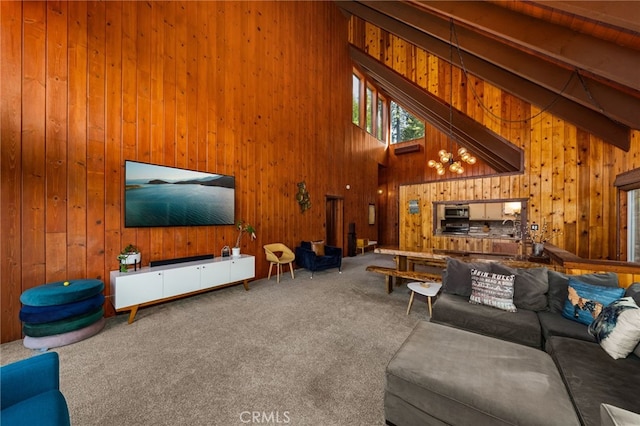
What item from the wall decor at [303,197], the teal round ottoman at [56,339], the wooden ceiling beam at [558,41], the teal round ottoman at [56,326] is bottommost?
the teal round ottoman at [56,339]

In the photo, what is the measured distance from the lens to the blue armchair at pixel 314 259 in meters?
5.21

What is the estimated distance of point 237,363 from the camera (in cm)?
215

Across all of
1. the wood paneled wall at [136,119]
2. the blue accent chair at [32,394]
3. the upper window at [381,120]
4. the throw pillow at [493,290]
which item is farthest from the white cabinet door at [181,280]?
the upper window at [381,120]

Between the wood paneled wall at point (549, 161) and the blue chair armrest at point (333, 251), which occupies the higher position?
the wood paneled wall at point (549, 161)

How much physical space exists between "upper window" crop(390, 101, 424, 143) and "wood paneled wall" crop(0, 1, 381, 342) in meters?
5.48

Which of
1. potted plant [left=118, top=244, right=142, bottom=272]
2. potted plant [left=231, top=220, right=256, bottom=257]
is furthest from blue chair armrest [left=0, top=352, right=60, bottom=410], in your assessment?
potted plant [left=231, top=220, right=256, bottom=257]

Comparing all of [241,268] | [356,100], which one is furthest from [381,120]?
[241,268]

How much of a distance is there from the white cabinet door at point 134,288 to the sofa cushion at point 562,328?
414cm

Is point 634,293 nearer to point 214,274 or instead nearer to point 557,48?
point 557,48

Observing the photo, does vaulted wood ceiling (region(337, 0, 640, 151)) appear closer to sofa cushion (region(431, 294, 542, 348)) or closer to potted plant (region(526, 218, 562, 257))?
potted plant (region(526, 218, 562, 257))

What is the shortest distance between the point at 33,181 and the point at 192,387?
2.89m

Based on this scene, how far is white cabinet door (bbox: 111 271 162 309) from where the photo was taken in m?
2.87

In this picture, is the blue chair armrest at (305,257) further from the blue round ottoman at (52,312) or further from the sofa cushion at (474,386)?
the sofa cushion at (474,386)

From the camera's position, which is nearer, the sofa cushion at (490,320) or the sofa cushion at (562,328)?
the sofa cushion at (562,328)
